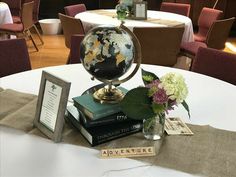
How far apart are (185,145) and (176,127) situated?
0.12 metres

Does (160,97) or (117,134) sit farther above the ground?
(160,97)

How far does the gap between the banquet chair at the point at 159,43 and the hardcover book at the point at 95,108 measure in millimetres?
1476

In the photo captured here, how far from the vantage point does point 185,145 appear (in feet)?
3.64

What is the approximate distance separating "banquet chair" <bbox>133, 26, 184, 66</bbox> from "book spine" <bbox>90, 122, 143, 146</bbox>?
1.49 meters

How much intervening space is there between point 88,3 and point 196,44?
2.98 metres

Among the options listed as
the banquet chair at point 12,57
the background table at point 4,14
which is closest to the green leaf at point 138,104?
the banquet chair at point 12,57

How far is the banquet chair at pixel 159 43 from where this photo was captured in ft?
8.43

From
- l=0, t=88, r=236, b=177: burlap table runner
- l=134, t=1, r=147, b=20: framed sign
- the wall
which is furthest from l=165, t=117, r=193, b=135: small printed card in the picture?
the wall

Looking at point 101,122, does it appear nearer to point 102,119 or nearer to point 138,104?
point 102,119

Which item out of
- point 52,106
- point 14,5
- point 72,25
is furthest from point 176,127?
point 14,5

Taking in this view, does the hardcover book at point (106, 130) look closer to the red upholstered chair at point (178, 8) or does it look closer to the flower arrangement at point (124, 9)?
the flower arrangement at point (124, 9)

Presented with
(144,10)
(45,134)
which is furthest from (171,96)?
(144,10)

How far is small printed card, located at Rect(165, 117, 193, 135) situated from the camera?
119 cm

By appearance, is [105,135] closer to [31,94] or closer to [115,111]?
[115,111]
